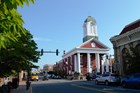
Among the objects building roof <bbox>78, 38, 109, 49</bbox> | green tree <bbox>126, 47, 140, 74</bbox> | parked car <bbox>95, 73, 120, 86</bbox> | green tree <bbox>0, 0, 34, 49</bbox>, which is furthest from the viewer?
building roof <bbox>78, 38, 109, 49</bbox>

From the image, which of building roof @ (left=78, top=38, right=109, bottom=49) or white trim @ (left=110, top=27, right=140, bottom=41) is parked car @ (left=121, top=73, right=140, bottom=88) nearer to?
white trim @ (left=110, top=27, right=140, bottom=41)

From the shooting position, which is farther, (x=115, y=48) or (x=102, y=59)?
Answer: (x=102, y=59)

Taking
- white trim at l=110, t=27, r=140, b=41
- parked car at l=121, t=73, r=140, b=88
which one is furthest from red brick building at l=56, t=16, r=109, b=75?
parked car at l=121, t=73, r=140, b=88

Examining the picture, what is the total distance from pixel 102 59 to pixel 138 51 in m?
62.3

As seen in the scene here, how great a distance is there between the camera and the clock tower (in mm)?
109631

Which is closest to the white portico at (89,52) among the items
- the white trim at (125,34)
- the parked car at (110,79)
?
the white trim at (125,34)

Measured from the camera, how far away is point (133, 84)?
37.3 meters

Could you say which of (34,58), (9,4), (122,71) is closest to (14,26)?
(9,4)

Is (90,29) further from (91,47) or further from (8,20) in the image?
(8,20)

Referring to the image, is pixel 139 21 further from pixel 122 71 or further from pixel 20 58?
pixel 20 58

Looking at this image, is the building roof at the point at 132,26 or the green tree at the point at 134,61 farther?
the building roof at the point at 132,26

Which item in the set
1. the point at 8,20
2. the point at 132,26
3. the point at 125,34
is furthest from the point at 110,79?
the point at 8,20

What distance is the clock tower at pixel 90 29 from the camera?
109631 millimetres

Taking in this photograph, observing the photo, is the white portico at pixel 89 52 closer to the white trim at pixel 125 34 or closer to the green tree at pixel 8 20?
the white trim at pixel 125 34
